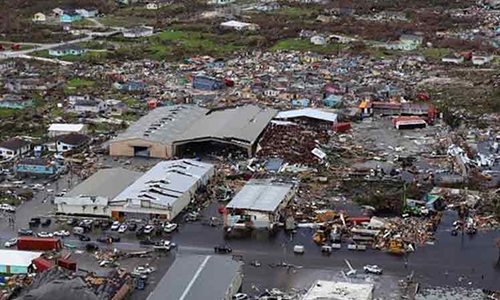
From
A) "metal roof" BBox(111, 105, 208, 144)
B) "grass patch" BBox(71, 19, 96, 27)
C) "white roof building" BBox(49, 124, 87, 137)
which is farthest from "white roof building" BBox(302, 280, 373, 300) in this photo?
"grass patch" BBox(71, 19, 96, 27)

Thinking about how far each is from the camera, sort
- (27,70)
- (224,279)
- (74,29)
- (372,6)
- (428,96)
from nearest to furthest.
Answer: (224,279)
(428,96)
(27,70)
(74,29)
(372,6)

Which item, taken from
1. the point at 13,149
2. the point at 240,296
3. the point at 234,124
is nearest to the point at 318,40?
the point at 234,124

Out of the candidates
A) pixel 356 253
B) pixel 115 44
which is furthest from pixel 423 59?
pixel 356 253

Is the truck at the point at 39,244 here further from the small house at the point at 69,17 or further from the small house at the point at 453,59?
the small house at the point at 69,17

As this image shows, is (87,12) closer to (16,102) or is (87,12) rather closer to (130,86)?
(130,86)

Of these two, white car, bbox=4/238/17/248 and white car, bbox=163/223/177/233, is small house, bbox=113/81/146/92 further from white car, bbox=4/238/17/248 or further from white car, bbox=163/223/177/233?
white car, bbox=4/238/17/248

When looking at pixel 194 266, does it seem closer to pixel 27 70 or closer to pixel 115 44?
pixel 27 70

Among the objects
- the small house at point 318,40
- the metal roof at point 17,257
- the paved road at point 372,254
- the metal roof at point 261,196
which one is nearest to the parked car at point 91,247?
Answer: the paved road at point 372,254
